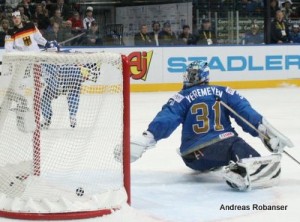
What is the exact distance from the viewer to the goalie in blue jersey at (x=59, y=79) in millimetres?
3559

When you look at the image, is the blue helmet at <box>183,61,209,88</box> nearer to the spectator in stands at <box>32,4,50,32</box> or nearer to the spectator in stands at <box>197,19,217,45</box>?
the spectator in stands at <box>32,4,50,32</box>

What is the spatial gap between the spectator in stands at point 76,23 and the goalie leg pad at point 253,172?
6.99m

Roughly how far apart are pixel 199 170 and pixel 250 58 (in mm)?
6849

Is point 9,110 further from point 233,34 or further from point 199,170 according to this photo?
point 233,34

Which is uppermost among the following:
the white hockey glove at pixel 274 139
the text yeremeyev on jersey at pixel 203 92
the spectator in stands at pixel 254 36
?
the spectator in stands at pixel 254 36

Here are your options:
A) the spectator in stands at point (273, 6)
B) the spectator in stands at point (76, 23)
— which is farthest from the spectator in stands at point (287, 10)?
the spectator in stands at point (76, 23)

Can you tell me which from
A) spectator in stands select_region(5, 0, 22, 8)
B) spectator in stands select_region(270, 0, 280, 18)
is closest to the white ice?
spectator in stands select_region(5, 0, 22, 8)

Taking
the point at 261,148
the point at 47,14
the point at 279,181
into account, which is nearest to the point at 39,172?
the point at 279,181

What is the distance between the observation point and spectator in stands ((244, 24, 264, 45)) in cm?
1131

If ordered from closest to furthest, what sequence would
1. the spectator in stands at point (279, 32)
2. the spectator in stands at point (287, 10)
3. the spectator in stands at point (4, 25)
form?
the spectator in stands at point (4, 25)
the spectator in stands at point (279, 32)
the spectator in stands at point (287, 10)

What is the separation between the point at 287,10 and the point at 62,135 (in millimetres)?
9744

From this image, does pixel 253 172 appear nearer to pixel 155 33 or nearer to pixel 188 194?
pixel 188 194

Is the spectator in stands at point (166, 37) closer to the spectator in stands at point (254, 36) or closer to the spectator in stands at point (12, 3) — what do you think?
the spectator in stands at point (254, 36)

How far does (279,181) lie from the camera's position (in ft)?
14.0
